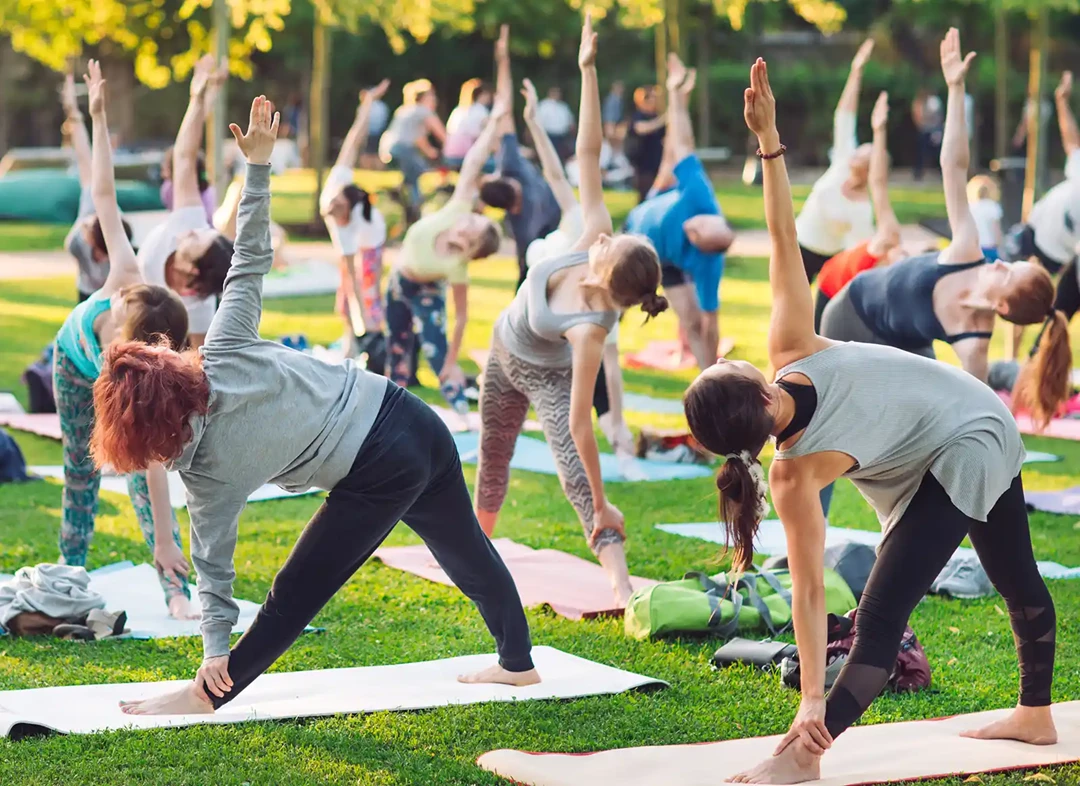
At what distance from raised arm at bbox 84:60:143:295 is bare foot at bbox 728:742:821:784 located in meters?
2.92

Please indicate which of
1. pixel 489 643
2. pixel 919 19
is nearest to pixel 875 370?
pixel 489 643

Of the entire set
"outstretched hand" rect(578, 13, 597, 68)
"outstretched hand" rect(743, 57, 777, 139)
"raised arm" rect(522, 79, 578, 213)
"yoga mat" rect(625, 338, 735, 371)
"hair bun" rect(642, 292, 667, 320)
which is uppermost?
"outstretched hand" rect(578, 13, 597, 68)

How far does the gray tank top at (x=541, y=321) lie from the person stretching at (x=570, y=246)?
4.65 feet

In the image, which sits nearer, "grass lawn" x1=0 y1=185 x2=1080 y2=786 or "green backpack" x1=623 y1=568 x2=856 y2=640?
"grass lawn" x1=0 y1=185 x2=1080 y2=786

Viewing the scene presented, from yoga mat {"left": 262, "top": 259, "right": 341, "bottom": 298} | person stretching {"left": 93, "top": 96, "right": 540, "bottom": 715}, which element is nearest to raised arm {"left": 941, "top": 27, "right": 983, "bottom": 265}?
person stretching {"left": 93, "top": 96, "right": 540, "bottom": 715}

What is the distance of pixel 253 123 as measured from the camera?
404 centimetres

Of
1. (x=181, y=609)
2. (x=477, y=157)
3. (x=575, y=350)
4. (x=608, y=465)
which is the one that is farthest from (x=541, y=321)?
(x=477, y=157)

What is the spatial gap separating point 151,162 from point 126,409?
65.9 ft

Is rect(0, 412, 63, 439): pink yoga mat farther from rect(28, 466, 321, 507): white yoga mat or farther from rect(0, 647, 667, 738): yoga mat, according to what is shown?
rect(0, 647, 667, 738): yoga mat

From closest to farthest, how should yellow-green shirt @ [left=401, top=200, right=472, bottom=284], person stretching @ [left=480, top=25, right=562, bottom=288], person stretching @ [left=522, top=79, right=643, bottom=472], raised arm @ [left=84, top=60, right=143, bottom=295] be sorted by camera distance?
raised arm @ [left=84, top=60, right=143, bottom=295], person stretching @ [left=522, top=79, right=643, bottom=472], yellow-green shirt @ [left=401, top=200, right=472, bottom=284], person stretching @ [left=480, top=25, right=562, bottom=288]

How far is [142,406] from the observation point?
3717mm

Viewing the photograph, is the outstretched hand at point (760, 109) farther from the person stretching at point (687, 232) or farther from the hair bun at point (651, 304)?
the person stretching at point (687, 232)

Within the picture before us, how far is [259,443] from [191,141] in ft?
11.5

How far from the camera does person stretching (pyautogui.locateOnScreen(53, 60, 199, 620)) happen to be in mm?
5480
